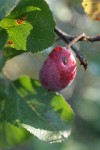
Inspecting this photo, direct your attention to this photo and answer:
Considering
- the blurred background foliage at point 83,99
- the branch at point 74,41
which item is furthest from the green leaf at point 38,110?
the blurred background foliage at point 83,99

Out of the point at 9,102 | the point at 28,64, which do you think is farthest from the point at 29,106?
the point at 28,64

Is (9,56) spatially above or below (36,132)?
above

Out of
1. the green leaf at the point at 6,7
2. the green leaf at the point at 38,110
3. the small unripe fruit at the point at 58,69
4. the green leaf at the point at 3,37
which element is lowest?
the green leaf at the point at 38,110

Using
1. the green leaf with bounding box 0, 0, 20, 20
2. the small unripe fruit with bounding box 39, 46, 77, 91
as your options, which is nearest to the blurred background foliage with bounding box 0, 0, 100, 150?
the small unripe fruit with bounding box 39, 46, 77, 91

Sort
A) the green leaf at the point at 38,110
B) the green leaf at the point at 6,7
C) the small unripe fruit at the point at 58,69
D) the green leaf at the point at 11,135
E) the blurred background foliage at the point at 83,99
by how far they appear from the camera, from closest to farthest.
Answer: the green leaf at the point at 6,7
the small unripe fruit at the point at 58,69
the green leaf at the point at 38,110
the green leaf at the point at 11,135
the blurred background foliage at the point at 83,99

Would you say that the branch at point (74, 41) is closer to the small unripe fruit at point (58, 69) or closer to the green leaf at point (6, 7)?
the small unripe fruit at point (58, 69)

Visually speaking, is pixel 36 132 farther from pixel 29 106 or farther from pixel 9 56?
pixel 9 56
